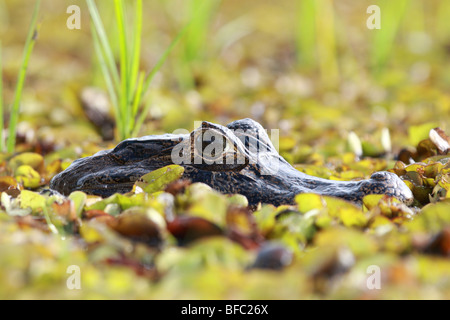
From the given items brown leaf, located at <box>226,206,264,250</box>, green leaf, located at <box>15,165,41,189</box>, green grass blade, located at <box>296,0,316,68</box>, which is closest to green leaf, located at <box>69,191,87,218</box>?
brown leaf, located at <box>226,206,264,250</box>

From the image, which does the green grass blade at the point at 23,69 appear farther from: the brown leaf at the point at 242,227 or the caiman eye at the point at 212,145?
the brown leaf at the point at 242,227

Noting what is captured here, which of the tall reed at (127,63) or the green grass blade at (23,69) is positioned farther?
the tall reed at (127,63)

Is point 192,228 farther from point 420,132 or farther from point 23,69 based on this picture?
point 420,132

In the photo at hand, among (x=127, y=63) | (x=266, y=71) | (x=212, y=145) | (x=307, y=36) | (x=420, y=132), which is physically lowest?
(x=212, y=145)

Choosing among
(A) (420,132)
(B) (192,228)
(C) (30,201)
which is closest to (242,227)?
(B) (192,228)

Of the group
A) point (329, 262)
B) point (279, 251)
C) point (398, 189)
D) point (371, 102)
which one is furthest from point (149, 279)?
point (371, 102)

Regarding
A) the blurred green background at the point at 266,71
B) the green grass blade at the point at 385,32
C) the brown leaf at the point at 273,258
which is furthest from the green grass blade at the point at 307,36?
the brown leaf at the point at 273,258

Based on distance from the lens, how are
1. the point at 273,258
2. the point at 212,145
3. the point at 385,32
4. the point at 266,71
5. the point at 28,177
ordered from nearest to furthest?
the point at 273,258 → the point at 212,145 → the point at 28,177 → the point at 385,32 → the point at 266,71

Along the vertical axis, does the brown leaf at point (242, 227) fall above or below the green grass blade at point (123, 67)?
below

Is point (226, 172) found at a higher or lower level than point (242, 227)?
higher
